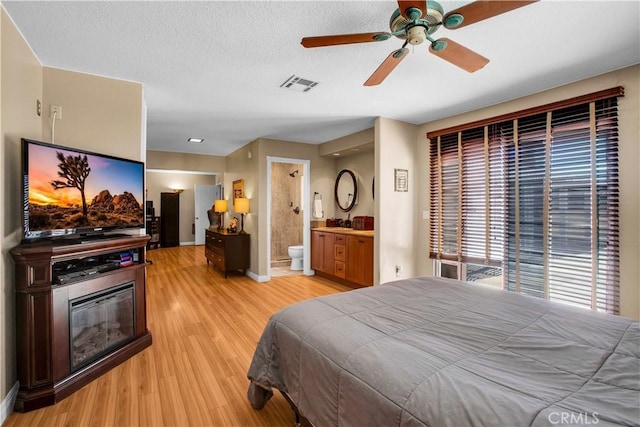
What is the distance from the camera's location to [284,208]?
6875 mm

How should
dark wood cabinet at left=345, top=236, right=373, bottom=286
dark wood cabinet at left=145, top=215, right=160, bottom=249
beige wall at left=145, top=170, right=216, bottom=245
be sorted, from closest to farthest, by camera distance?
1. dark wood cabinet at left=345, top=236, right=373, bottom=286
2. dark wood cabinet at left=145, top=215, right=160, bottom=249
3. beige wall at left=145, top=170, right=216, bottom=245

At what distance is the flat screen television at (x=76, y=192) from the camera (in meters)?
1.91

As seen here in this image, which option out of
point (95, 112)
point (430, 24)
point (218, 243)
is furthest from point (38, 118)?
point (218, 243)

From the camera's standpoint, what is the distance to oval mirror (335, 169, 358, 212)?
5.39m

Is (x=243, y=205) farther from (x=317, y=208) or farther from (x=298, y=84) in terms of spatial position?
(x=298, y=84)

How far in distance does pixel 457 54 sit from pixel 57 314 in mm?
3143

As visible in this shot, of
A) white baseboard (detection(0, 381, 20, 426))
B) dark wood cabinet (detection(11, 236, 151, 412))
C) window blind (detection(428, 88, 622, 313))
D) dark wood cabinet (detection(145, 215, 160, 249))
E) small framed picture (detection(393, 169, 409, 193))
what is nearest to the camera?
white baseboard (detection(0, 381, 20, 426))

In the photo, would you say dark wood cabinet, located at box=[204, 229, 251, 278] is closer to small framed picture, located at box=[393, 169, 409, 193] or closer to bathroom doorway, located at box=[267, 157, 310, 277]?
bathroom doorway, located at box=[267, 157, 310, 277]

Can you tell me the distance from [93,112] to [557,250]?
4.51 m

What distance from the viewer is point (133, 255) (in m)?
2.61

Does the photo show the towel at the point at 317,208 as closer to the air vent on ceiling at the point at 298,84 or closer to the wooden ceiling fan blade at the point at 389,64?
the air vent on ceiling at the point at 298,84

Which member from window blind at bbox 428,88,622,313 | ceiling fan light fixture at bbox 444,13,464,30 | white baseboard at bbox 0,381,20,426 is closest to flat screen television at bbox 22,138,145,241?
white baseboard at bbox 0,381,20,426

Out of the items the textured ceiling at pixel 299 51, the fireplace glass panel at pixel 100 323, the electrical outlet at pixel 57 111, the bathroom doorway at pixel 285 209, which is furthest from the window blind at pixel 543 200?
the electrical outlet at pixel 57 111

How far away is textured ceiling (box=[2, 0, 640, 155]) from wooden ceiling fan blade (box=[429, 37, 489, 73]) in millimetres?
243
